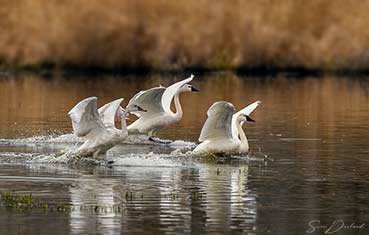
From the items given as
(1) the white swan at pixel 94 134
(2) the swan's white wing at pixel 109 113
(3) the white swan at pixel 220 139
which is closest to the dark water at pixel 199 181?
(3) the white swan at pixel 220 139

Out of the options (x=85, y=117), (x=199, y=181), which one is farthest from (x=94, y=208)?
(x=85, y=117)

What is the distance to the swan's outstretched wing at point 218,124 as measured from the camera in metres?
20.3

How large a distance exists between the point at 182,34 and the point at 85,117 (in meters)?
34.4

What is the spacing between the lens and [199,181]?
1759 cm

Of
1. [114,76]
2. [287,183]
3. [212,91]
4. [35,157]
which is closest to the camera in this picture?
[287,183]

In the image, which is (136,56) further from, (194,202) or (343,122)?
(194,202)

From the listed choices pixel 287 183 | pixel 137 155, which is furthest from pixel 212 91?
pixel 287 183

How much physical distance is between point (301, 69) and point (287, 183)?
36.8 metres

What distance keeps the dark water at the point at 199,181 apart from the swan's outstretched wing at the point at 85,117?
697mm

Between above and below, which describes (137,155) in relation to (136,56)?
below

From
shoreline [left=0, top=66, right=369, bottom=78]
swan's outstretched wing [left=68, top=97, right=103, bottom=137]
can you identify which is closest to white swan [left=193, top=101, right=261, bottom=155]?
swan's outstretched wing [left=68, top=97, right=103, bottom=137]

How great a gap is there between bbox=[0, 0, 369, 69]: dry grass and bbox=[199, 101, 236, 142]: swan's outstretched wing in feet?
105

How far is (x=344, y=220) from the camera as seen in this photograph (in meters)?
14.3

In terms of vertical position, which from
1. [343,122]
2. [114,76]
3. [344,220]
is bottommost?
[344,220]
